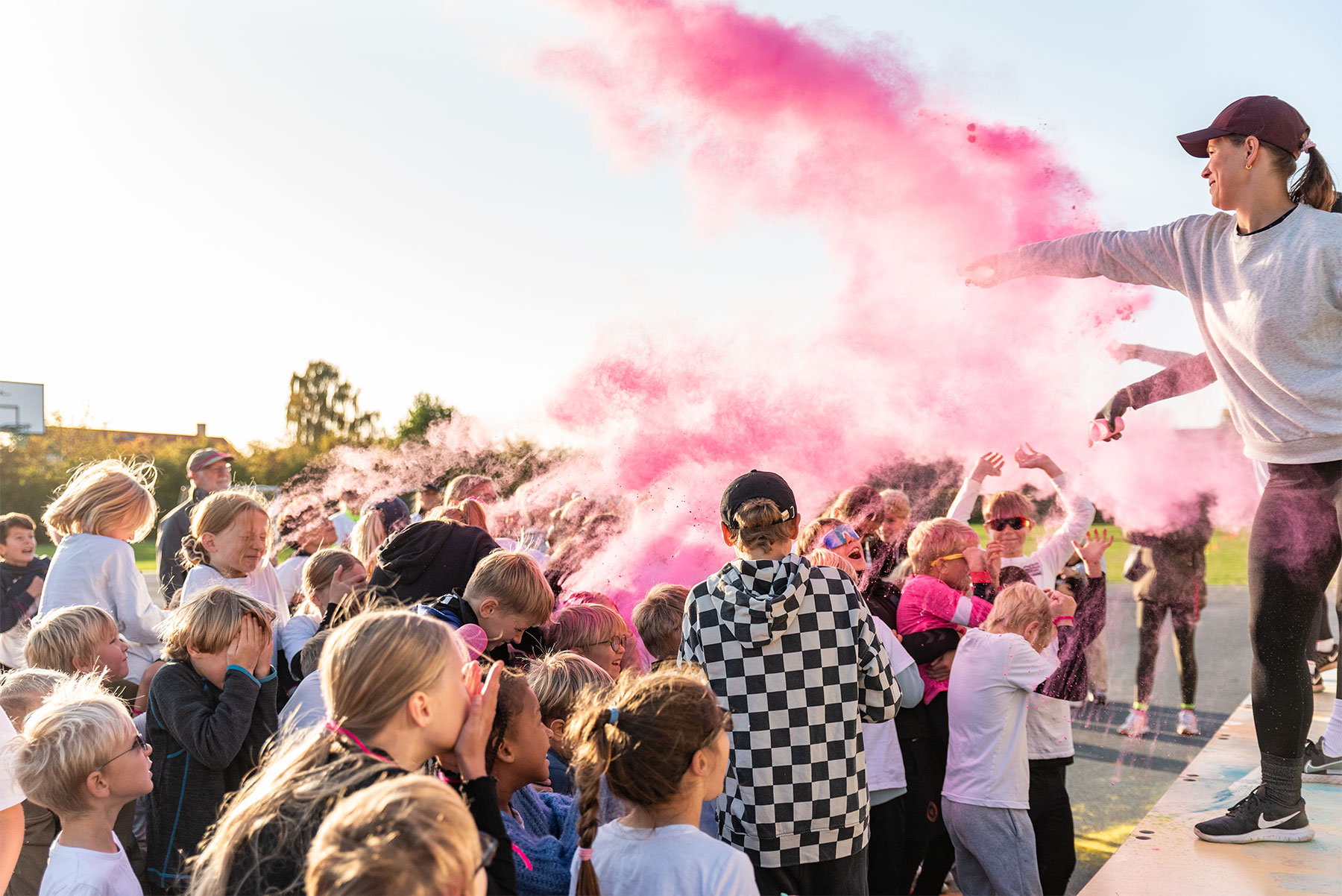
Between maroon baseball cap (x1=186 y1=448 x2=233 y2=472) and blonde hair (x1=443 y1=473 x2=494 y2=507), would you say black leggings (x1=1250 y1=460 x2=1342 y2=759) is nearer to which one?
blonde hair (x1=443 y1=473 x2=494 y2=507)

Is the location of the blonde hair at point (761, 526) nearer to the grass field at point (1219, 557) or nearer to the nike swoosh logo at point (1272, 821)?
the grass field at point (1219, 557)

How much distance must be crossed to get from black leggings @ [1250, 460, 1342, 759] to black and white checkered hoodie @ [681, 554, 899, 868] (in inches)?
51.2

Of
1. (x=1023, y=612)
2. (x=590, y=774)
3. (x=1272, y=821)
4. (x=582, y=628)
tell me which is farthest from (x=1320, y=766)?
(x=590, y=774)

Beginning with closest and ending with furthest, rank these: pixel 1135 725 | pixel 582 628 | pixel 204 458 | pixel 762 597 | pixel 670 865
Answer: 1. pixel 670 865
2. pixel 762 597
3. pixel 582 628
4. pixel 204 458
5. pixel 1135 725

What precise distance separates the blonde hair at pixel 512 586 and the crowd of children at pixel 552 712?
1 cm

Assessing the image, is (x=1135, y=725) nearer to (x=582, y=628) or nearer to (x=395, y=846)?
(x=582, y=628)

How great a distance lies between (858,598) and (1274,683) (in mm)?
1436

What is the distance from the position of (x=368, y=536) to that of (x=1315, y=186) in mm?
4459

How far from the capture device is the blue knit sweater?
2.19 metres

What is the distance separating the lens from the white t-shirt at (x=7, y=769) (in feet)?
7.68

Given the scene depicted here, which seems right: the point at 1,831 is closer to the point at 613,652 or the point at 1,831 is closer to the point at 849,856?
the point at 613,652

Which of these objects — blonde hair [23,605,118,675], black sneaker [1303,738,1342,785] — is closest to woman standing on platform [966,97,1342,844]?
black sneaker [1303,738,1342,785]

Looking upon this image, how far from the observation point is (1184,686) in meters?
6.22

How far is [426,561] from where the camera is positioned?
12.5 ft
